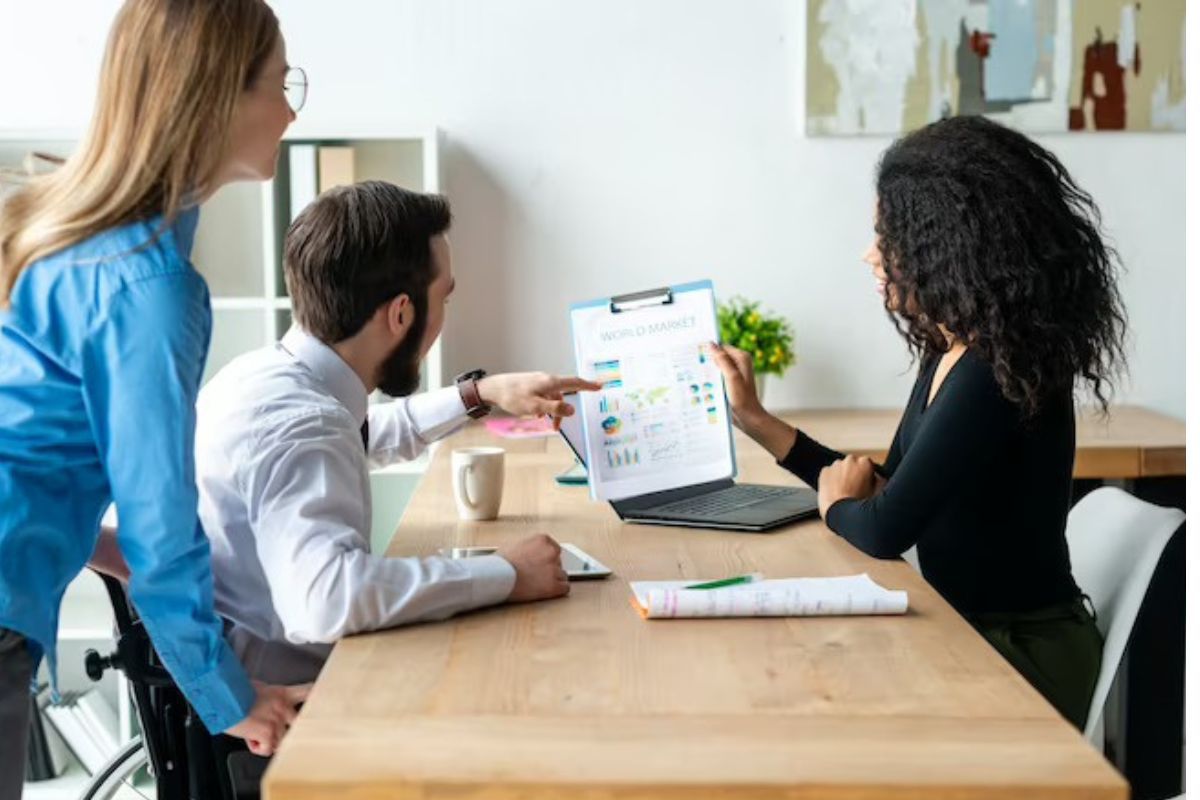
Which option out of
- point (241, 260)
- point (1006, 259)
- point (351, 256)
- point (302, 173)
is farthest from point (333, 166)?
point (1006, 259)

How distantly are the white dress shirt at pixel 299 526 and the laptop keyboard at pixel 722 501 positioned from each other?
1.59 feet

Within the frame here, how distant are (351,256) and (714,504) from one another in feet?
2.18

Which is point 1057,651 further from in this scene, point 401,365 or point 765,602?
point 401,365

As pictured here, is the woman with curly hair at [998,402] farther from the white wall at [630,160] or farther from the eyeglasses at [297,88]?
the white wall at [630,160]

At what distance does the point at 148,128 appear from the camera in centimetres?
158

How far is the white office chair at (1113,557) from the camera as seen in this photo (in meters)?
2.05

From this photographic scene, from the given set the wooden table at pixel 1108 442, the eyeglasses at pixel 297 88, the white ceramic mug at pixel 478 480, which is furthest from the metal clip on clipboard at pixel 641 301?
the wooden table at pixel 1108 442

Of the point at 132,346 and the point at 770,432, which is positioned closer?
the point at 132,346

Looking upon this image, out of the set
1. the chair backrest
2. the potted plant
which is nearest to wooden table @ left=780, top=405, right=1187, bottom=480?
the potted plant

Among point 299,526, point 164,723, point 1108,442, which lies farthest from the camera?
point 1108,442

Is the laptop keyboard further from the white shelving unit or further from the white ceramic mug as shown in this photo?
the white shelving unit

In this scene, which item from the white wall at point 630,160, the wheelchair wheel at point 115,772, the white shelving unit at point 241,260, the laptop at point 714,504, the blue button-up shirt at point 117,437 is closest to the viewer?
the blue button-up shirt at point 117,437

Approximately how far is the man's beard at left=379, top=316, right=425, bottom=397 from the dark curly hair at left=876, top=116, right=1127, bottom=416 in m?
0.69

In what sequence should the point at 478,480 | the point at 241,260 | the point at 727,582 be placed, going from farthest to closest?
1. the point at 241,260
2. the point at 478,480
3. the point at 727,582
